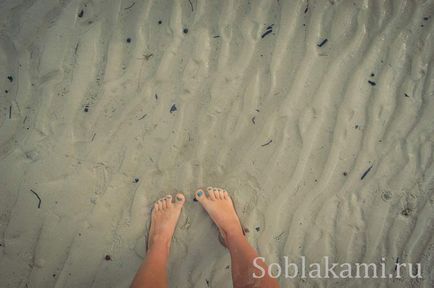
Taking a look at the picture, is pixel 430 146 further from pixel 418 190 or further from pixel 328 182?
pixel 328 182

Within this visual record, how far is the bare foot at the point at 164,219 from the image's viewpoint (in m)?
2.42

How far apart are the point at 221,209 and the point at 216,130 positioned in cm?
63

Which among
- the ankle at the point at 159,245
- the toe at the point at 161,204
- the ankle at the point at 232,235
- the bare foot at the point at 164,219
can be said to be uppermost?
the toe at the point at 161,204

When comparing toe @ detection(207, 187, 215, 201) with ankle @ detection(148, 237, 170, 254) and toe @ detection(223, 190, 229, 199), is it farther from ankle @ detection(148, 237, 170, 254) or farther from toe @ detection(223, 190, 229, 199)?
ankle @ detection(148, 237, 170, 254)

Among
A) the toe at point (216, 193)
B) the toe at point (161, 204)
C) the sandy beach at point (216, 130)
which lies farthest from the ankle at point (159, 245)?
the toe at point (216, 193)

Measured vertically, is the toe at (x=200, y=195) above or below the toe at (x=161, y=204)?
above

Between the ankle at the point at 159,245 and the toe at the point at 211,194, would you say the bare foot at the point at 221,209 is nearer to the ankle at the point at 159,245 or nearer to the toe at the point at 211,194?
the toe at the point at 211,194

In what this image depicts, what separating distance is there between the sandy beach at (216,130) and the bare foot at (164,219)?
0.07m

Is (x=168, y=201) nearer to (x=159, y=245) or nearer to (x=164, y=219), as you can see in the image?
(x=164, y=219)

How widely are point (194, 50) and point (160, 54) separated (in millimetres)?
278

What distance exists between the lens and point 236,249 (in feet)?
7.68

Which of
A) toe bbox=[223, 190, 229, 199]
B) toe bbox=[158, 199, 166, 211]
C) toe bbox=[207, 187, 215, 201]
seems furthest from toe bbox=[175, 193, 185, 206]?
toe bbox=[223, 190, 229, 199]

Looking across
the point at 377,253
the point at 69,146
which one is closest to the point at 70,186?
the point at 69,146

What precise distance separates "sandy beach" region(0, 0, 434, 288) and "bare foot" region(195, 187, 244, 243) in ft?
0.24
